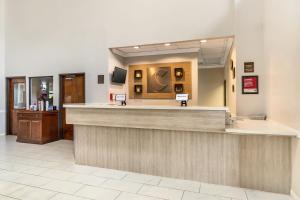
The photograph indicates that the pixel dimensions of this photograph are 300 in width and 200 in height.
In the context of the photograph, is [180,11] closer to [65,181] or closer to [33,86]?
[65,181]

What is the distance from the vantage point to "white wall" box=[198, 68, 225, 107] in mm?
10281

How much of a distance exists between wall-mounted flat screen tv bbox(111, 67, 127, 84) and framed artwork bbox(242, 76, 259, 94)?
3310mm

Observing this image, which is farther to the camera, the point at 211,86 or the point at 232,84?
the point at 211,86

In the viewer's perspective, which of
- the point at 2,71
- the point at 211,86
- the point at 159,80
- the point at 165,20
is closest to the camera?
the point at 165,20

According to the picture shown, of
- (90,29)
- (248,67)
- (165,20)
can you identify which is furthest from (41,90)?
(248,67)

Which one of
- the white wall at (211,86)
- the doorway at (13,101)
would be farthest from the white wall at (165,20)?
the white wall at (211,86)

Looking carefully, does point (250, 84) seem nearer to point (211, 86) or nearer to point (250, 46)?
point (250, 46)

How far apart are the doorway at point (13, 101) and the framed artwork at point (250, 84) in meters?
6.95

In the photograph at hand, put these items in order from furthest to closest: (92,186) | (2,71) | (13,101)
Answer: (13,101)
(2,71)
(92,186)

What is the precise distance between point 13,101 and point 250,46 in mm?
7567

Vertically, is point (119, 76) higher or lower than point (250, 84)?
higher

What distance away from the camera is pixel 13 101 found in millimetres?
7078

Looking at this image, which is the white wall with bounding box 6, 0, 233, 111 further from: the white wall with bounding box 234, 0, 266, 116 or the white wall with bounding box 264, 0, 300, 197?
the white wall with bounding box 264, 0, 300, 197

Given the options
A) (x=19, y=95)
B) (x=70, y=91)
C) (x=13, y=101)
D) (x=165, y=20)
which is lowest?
(x=13, y=101)
